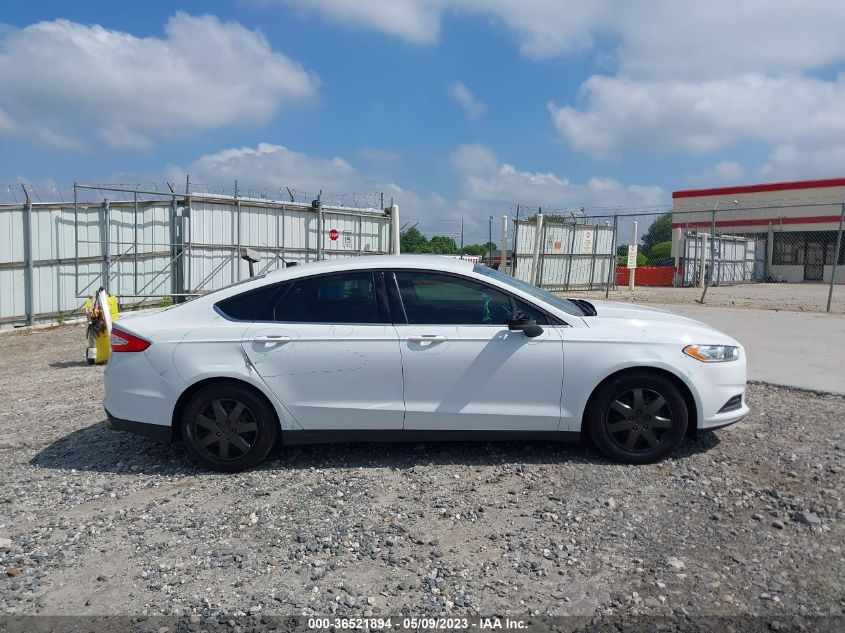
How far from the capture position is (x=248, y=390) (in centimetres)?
471

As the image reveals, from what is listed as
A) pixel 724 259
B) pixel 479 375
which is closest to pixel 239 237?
pixel 479 375

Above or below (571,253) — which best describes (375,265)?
below

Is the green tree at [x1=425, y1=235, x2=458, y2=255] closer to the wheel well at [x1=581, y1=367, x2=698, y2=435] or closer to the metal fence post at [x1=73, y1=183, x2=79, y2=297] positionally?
the metal fence post at [x1=73, y1=183, x2=79, y2=297]

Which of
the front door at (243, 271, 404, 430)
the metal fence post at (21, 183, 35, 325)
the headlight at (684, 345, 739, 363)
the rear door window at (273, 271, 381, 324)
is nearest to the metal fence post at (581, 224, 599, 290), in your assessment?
the metal fence post at (21, 183, 35, 325)

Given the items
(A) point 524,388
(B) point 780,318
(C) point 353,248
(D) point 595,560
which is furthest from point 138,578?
(C) point 353,248

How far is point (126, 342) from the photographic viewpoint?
15.7 ft

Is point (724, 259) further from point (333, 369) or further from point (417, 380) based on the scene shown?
point (333, 369)

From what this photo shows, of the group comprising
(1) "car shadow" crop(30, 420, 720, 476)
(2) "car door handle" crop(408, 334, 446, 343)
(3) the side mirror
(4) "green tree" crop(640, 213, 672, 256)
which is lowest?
(1) "car shadow" crop(30, 420, 720, 476)

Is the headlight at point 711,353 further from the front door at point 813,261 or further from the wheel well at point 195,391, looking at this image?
the front door at point 813,261

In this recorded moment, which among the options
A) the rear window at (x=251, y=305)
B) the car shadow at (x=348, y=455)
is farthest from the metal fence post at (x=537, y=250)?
the rear window at (x=251, y=305)

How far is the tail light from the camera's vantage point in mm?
4738

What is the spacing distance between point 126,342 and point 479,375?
2557 mm

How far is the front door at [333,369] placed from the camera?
4680 mm

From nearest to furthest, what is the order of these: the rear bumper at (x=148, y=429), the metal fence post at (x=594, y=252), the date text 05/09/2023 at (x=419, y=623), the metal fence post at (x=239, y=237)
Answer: the date text 05/09/2023 at (x=419, y=623), the rear bumper at (x=148, y=429), the metal fence post at (x=239, y=237), the metal fence post at (x=594, y=252)
